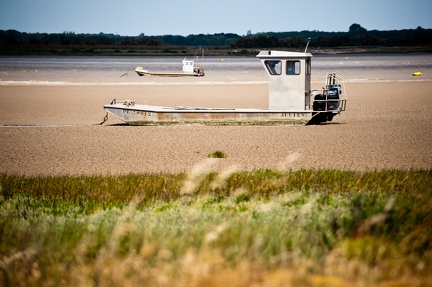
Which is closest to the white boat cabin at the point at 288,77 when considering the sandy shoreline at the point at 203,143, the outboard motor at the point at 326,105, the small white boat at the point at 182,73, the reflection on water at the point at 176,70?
the outboard motor at the point at 326,105

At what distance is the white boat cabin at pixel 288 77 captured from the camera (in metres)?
20.1

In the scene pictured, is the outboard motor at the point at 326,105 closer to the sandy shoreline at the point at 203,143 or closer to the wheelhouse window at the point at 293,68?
the sandy shoreline at the point at 203,143

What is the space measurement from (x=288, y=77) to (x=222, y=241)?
15778 mm

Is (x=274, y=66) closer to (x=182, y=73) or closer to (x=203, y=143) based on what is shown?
(x=203, y=143)

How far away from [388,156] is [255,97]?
62.4 ft

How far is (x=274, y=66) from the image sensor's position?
Result: 20.2 metres

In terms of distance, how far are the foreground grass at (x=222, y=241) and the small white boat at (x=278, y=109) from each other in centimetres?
1203

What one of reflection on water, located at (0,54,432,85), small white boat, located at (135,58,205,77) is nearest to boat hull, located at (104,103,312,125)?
reflection on water, located at (0,54,432,85)

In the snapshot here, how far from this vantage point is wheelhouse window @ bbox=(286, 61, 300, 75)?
792 inches

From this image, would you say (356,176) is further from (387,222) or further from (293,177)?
(387,222)

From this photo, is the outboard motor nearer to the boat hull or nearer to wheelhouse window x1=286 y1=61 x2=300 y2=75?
the boat hull

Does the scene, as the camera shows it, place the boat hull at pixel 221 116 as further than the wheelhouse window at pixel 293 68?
No

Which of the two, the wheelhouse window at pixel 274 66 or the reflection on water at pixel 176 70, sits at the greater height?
the wheelhouse window at pixel 274 66

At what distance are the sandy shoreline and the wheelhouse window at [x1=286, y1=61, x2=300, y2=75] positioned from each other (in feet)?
6.26
